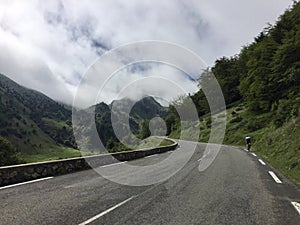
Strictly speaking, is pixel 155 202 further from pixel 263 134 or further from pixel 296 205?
pixel 263 134

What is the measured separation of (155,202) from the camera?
20.9ft

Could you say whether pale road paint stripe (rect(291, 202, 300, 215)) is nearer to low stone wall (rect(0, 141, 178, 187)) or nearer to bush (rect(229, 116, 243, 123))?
low stone wall (rect(0, 141, 178, 187))

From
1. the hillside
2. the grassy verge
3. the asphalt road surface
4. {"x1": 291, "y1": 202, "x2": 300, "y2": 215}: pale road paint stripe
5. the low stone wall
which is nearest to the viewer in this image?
the asphalt road surface

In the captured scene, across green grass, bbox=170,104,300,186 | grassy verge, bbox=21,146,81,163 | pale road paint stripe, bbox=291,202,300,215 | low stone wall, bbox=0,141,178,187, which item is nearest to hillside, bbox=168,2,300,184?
green grass, bbox=170,104,300,186

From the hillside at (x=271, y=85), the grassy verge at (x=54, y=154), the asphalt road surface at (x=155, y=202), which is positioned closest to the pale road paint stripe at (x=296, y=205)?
the asphalt road surface at (x=155, y=202)

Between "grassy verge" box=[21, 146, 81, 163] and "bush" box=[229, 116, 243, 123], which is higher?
"grassy verge" box=[21, 146, 81, 163]

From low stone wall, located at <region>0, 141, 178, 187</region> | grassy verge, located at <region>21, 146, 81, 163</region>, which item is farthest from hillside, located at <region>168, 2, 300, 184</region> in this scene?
grassy verge, located at <region>21, 146, 81, 163</region>

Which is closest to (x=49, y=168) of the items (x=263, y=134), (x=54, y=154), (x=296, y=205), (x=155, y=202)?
(x=155, y=202)

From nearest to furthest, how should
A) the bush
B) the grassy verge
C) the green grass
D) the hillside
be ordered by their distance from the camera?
the green grass → the hillside → the bush → the grassy verge

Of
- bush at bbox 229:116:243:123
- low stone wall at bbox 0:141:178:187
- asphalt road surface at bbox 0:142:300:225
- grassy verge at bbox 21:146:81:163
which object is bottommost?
asphalt road surface at bbox 0:142:300:225

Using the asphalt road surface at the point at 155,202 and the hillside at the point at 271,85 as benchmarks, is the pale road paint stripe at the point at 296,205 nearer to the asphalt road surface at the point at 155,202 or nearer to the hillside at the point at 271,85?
the asphalt road surface at the point at 155,202

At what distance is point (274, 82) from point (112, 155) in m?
34.4

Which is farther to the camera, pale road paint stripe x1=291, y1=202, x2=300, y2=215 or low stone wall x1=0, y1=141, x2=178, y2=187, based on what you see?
low stone wall x1=0, y1=141, x2=178, y2=187

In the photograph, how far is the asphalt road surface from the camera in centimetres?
507
